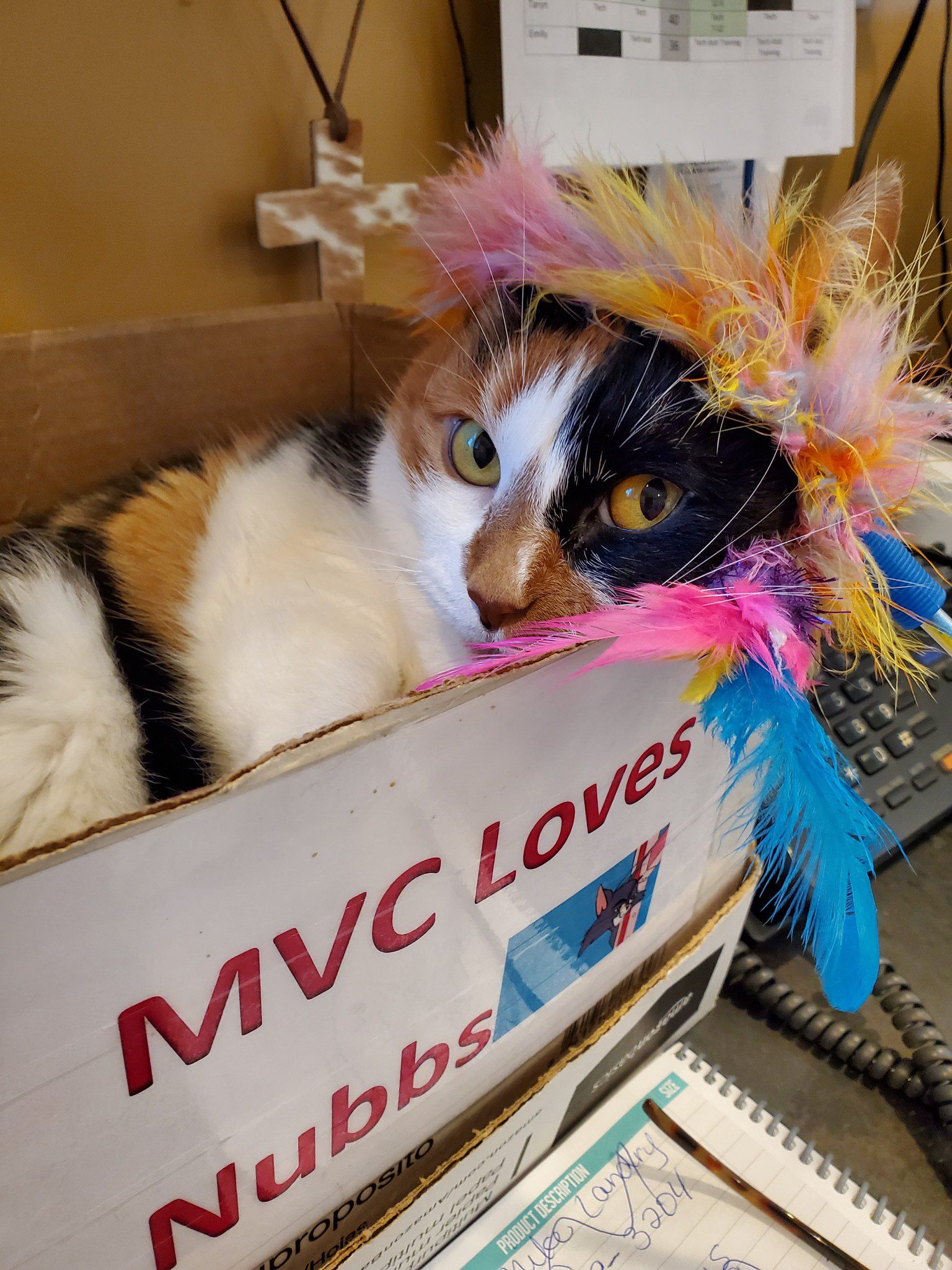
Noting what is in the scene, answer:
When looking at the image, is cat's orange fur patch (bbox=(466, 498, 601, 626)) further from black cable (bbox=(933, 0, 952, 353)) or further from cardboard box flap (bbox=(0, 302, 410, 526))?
black cable (bbox=(933, 0, 952, 353))

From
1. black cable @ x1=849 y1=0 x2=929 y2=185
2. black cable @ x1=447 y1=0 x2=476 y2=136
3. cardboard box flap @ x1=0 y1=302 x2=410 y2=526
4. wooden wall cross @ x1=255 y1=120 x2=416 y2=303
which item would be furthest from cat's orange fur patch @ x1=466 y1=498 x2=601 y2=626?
black cable @ x1=849 y1=0 x2=929 y2=185

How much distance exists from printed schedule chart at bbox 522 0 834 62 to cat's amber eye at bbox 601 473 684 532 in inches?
23.5

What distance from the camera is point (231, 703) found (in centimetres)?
53

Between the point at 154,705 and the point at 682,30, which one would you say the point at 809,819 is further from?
the point at 682,30

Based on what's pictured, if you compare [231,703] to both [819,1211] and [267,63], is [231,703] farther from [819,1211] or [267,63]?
[267,63]

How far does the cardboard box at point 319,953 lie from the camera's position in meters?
0.26

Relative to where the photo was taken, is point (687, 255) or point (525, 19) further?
point (525, 19)

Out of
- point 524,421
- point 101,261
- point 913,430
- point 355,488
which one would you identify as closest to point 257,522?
point 355,488

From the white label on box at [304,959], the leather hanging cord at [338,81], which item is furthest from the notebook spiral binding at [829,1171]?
the leather hanging cord at [338,81]

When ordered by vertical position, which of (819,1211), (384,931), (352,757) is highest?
(352,757)

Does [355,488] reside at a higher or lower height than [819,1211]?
higher

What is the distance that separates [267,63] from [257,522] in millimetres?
500

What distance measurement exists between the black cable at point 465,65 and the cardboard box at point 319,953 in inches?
31.0

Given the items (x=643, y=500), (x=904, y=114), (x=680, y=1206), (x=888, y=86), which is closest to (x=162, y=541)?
(x=643, y=500)
